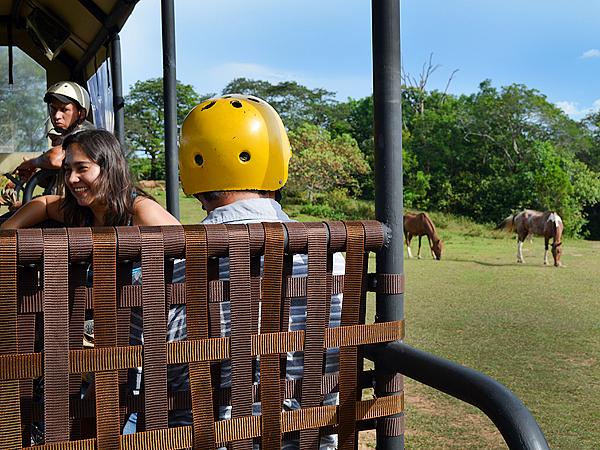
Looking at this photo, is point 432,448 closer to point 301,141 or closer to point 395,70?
point 395,70

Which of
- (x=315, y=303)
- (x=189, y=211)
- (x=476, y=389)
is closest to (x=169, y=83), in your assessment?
(x=315, y=303)

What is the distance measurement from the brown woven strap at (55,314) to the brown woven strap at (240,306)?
0.75ft

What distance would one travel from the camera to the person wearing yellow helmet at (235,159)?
4.63 feet

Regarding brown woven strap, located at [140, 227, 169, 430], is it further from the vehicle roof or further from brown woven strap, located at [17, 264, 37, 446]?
the vehicle roof

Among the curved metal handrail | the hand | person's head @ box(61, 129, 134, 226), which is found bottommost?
the curved metal handrail

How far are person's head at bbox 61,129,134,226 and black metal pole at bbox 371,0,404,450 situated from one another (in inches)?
26.5

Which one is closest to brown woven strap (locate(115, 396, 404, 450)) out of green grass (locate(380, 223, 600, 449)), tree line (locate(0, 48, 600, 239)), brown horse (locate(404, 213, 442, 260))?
green grass (locate(380, 223, 600, 449))

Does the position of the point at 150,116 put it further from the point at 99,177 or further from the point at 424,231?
the point at 99,177

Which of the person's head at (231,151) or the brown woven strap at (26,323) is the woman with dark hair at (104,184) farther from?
the brown woven strap at (26,323)

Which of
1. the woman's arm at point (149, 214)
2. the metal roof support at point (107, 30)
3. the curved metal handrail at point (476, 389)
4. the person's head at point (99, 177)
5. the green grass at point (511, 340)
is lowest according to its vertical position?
the green grass at point (511, 340)

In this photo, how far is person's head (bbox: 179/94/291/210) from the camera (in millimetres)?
1444

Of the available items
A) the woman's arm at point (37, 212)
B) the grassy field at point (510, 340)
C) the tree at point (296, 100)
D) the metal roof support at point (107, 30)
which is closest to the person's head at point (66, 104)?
the metal roof support at point (107, 30)

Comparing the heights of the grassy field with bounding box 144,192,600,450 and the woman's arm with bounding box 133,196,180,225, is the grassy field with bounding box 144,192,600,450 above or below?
below

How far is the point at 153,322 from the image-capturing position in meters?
1.03
